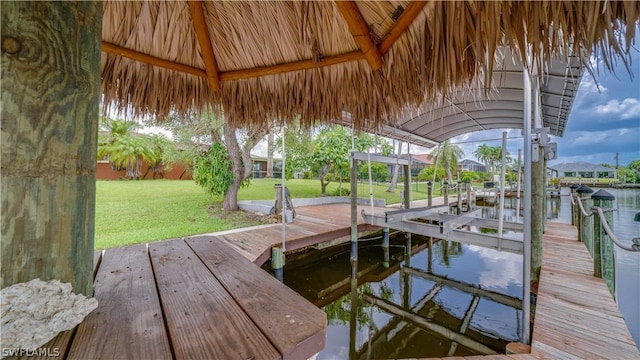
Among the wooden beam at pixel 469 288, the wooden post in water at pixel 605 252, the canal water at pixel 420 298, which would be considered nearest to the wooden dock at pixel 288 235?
the canal water at pixel 420 298

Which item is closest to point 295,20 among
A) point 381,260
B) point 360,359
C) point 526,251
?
point 526,251

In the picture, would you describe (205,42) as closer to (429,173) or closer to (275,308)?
(275,308)

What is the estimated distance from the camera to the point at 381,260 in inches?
225

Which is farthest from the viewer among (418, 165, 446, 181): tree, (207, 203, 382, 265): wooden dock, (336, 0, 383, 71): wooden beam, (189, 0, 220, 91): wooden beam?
(418, 165, 446, 181): tree

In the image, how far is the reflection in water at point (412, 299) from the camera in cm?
303

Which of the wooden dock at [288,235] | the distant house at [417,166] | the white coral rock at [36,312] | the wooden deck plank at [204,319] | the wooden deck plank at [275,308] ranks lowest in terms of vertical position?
the wooden dock at [288,235]

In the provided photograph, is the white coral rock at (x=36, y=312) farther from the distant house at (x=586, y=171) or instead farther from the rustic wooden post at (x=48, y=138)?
the distant house at (x=586, y=171)

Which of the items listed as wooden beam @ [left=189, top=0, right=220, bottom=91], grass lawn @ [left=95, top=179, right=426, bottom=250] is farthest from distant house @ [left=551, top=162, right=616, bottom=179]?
wooden beam @ [left=189, top=0, right=220, bottom=91]

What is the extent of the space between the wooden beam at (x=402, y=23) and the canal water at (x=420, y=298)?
3186mm

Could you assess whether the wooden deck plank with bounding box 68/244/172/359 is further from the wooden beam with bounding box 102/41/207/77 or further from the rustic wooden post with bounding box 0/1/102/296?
the wooden beam with bounding box 102/41/207/77

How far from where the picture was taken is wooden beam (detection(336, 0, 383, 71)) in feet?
4.74

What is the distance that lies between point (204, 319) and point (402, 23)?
5.71 ft

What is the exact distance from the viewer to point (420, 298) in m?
4.06

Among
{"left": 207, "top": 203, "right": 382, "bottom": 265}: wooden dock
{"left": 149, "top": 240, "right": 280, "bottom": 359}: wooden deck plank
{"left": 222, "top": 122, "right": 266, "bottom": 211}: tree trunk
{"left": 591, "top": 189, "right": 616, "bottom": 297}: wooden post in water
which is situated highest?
{"left": 222, "top": 122, "right": 266, "bottom": 211}: tree trunk
